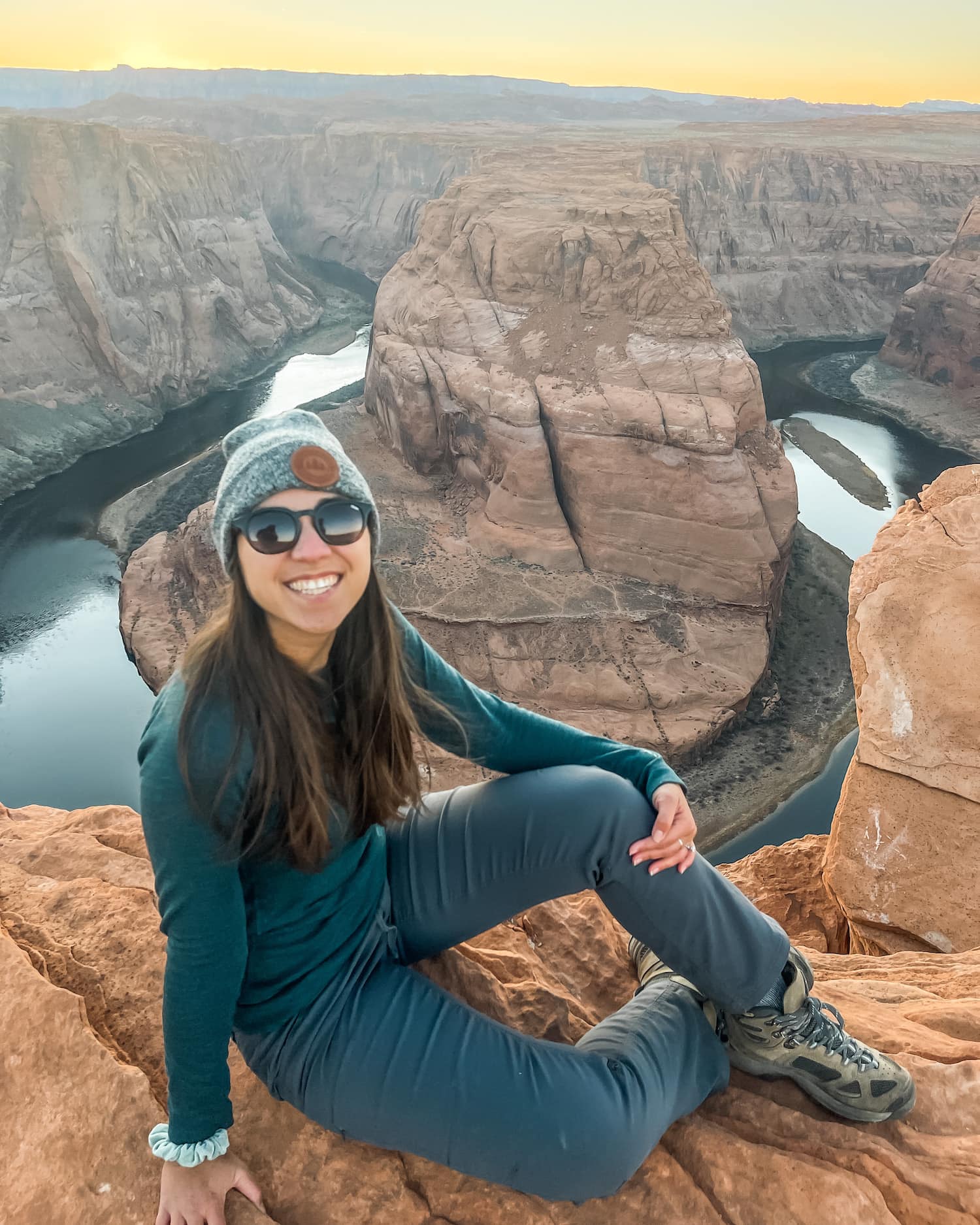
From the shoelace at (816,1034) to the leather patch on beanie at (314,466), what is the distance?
1713 millimetres

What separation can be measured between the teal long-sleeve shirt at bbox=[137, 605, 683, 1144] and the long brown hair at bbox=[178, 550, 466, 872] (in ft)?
0.10

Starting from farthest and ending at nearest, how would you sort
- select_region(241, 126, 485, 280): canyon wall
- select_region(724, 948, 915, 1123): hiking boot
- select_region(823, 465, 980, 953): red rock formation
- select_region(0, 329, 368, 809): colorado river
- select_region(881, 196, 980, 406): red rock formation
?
A: 1. select_region(241, 126, 485, 280): canyon wall
2. select_region(881, 196, 980, 406): red rock formation
3. select_region(0, 329, 368, 809): colorado river
4. select_region(823, 465, 980, 953): red rock formation
5. select_region(724, 948, 915, 1123): hiking boot

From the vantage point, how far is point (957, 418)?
2939 cm

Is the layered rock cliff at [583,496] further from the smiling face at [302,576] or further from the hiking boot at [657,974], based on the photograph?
the smiling face at [302,576]

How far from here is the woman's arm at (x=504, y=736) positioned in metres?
2.46

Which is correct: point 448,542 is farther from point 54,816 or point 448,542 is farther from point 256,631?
point 256,631

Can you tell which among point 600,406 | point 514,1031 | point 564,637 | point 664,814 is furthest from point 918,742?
point 600,406

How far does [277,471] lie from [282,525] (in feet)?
0.38

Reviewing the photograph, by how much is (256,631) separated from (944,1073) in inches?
84.9

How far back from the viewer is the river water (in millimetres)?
13703

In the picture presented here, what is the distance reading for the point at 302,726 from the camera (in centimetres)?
201

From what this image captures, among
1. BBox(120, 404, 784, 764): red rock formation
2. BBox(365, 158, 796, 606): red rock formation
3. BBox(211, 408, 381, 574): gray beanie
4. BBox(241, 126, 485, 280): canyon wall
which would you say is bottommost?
BBox(120, 404, 784, 764): red rock formation

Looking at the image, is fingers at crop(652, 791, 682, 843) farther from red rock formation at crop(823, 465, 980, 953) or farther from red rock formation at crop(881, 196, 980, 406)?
red rock formation at crop(881, 196, 980, 406)

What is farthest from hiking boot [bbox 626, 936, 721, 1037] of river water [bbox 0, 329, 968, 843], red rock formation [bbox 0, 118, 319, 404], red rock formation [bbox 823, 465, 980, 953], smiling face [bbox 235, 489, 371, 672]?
red rock formation [bbox 0, 118, 319, 404]
